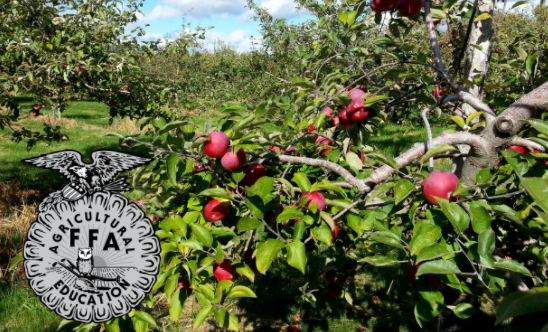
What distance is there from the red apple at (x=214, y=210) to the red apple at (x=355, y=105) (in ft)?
2.03

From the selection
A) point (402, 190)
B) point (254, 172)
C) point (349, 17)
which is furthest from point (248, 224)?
point (349, 17)

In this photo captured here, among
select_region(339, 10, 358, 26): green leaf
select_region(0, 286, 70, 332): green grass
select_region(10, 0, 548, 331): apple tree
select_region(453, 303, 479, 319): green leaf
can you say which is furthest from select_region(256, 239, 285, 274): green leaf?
select_region(0, 286, 70, 332): green grass

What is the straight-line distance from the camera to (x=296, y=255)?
3.54 ft

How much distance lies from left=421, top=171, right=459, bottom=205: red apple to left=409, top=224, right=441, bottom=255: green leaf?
3.7 inches

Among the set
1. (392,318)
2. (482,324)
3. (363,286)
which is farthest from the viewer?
(363,286)

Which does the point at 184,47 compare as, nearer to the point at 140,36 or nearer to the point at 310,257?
the point at 140,36

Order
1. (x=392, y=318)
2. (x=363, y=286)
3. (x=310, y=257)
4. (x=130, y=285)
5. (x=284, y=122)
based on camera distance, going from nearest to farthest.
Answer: (x=130, y=285) → (x=284, y=122) → (x=392, y=318) → (x=363, y=286) → (x=310, y=257)

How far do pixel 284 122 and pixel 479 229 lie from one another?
3.60 feet

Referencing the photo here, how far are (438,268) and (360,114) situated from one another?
80cm

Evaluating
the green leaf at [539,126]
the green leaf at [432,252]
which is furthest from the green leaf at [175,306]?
the green leaf at [539,126]

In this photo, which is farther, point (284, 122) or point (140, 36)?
point (140, 36)

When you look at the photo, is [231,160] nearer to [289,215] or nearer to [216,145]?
[216,145]

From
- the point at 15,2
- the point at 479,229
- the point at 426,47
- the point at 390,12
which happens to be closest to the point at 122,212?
the point at 479,229

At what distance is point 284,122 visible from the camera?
1.90m
